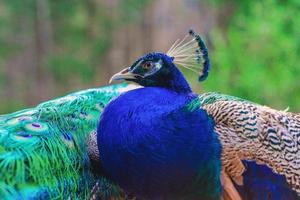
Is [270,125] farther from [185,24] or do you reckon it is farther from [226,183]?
[185,24]

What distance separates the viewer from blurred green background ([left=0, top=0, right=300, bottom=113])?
4.37 meters

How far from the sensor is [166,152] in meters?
2.33

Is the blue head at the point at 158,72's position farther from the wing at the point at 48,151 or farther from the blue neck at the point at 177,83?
the wing at the point at 48,151

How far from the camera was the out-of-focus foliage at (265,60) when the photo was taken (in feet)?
14.2

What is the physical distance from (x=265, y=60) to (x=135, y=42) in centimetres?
362

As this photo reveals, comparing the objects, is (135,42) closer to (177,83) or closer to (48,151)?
(177,83)

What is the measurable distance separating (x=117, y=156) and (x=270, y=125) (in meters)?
0.59

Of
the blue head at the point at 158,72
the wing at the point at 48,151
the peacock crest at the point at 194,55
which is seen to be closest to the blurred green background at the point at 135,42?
the peacock crest at the point at 194,55

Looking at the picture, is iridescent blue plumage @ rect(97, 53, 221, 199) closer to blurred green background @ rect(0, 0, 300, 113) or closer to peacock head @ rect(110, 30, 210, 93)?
peacock head @ rect(110, 30, 210, 93)

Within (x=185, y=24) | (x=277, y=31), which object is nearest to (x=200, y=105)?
(x=277, y=31)

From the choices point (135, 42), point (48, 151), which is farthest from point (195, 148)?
point (135, 42)

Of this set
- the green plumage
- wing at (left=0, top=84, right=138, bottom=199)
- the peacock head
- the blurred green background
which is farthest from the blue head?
the blurred green background

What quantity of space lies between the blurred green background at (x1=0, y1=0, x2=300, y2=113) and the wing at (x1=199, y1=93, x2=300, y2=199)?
1779mm

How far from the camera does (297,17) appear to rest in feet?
14.5
